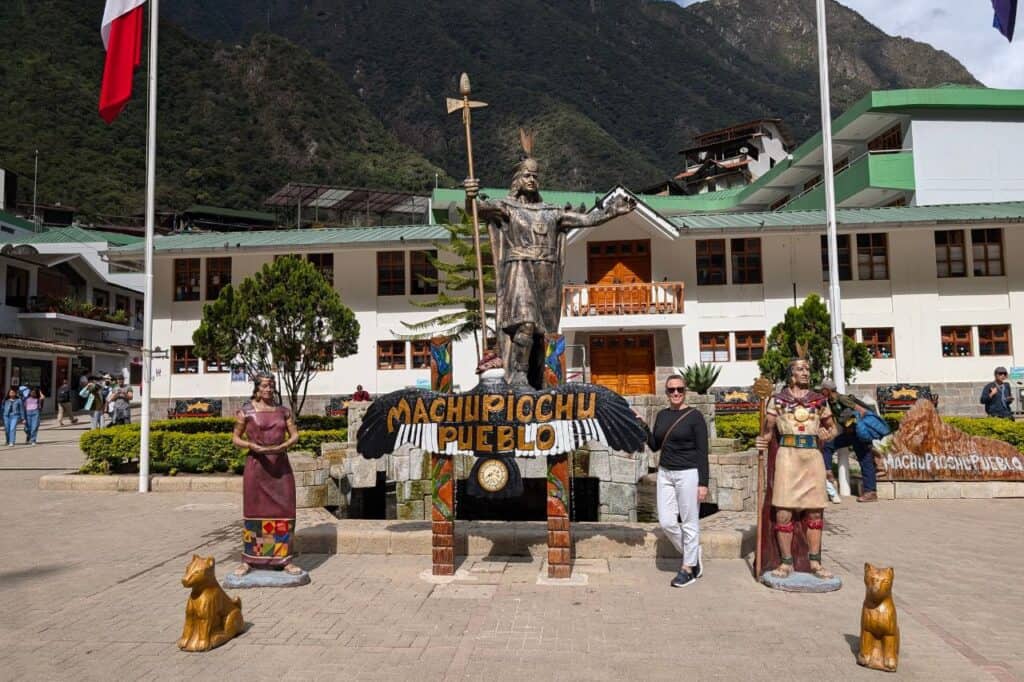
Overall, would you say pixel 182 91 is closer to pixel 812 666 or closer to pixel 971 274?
pixel 971 274

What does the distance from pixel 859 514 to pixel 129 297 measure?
149 feet

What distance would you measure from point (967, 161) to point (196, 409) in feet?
98.2

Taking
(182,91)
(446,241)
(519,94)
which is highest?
(519,94)

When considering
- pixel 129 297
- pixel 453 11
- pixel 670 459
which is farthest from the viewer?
pixel 453 11

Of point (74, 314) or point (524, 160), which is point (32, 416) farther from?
point (524, 160)

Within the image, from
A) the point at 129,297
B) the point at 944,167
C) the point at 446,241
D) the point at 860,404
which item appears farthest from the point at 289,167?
the point at 860,404

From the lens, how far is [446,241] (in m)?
24.0

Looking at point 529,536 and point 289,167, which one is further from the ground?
point 289,167

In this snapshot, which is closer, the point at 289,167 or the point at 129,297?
the point at 129,297

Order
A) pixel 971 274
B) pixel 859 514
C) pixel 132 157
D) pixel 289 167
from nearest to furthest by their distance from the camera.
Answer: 1. pixel 859 514
2. pixel 971 274
3. pixel 132 157
4. pixel 289 167

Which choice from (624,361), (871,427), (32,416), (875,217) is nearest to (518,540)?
(871,427)

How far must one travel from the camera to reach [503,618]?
534 cm

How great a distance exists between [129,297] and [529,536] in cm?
4456

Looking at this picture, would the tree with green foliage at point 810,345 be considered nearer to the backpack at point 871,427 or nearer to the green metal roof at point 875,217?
the green metal roof at point 875,217
